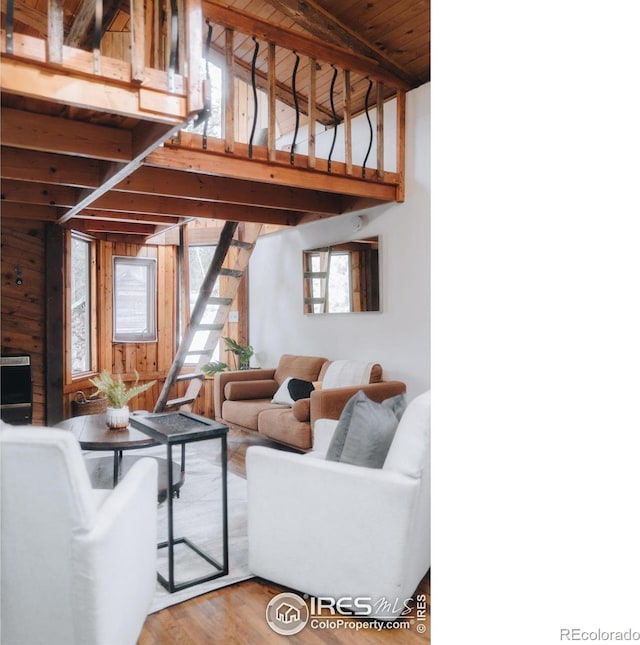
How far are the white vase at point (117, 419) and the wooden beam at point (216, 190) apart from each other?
62.6 inches

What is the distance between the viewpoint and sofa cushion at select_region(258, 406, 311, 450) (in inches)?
149

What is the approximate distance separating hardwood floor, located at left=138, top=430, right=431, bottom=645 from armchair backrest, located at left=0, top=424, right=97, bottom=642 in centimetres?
50

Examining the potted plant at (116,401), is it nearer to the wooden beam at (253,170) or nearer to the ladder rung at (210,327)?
the wooden beam at (253,170)

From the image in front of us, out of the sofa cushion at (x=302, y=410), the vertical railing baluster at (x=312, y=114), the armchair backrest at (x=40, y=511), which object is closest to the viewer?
the armchair backrest at (x=40, y=511)

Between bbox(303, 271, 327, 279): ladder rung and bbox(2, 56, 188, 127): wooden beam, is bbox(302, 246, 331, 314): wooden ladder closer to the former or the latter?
bbox(303, 271, 327, 279): ladder rung

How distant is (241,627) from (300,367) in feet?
10.1

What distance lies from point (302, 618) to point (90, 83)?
2.23 meters

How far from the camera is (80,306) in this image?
5543 mm

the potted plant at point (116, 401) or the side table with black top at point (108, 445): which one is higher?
the potted plant at point (116, 401)

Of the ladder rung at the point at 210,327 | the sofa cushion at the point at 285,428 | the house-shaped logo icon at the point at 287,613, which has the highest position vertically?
the ladder rung at the point at 210,327

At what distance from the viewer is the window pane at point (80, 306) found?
17.9 ft

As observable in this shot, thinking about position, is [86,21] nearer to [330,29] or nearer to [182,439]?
[330,29]

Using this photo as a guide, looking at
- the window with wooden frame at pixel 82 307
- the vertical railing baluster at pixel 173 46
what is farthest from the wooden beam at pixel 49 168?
the window with wooden frame at pixel 82 307
